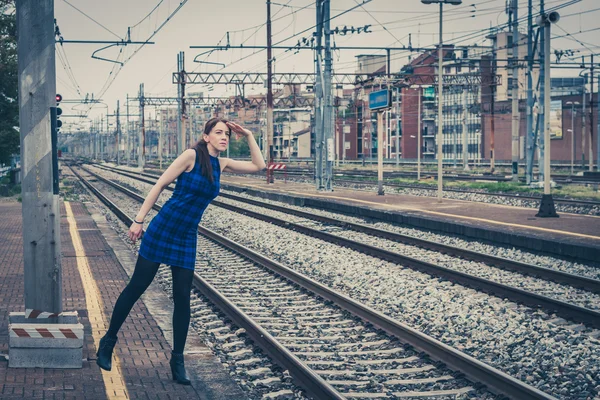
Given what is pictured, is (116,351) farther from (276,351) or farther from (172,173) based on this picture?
(172,173)

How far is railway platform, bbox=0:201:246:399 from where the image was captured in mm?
5719

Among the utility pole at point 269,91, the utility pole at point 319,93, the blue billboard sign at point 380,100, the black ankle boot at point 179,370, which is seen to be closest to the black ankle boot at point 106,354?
the black ankle boot at point 179,370

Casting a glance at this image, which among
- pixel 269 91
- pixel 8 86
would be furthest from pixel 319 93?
pixel 8 86

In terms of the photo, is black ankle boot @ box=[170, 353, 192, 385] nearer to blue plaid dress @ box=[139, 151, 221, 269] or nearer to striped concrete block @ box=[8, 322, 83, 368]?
blue plaid dress @ box=[139, 151, 221, 269]

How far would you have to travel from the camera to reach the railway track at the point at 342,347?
6.12 meters

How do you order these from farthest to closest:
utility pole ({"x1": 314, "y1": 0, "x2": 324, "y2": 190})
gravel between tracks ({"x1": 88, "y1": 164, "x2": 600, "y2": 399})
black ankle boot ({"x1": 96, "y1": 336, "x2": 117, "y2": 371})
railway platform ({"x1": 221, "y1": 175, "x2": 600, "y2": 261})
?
utility pole ({"x1": 314, "y1": 0, "x2": 324, "y2": 190})
railway platform ({"x1": 221, "y1": 175, "x2": 600, "y2": 261})
gravel between tracks ({"x1": 88, "y1": 164, "x2": 600, "y2": 399})
black ankle boot ({"x1": 96, "y1": 336, "x2": 117, "y2": 371})

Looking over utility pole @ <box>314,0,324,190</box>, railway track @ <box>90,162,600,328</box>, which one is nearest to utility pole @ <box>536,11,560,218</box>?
railway track @ <box>90,162,600,328</box>

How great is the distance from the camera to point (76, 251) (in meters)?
14.9

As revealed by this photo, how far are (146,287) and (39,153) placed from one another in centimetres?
152

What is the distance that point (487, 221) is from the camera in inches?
771

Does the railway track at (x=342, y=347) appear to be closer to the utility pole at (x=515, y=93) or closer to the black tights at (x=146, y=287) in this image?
the black tights at (x=146, y=287)

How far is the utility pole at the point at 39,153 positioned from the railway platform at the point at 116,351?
2.28 feet

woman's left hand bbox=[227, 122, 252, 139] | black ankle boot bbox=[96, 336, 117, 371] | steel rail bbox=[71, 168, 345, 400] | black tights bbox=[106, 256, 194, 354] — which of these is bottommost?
steel rail bbox=[71, 168, 345, 400]

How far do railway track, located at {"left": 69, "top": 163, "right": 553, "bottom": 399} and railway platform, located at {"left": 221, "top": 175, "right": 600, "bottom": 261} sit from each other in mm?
5900
